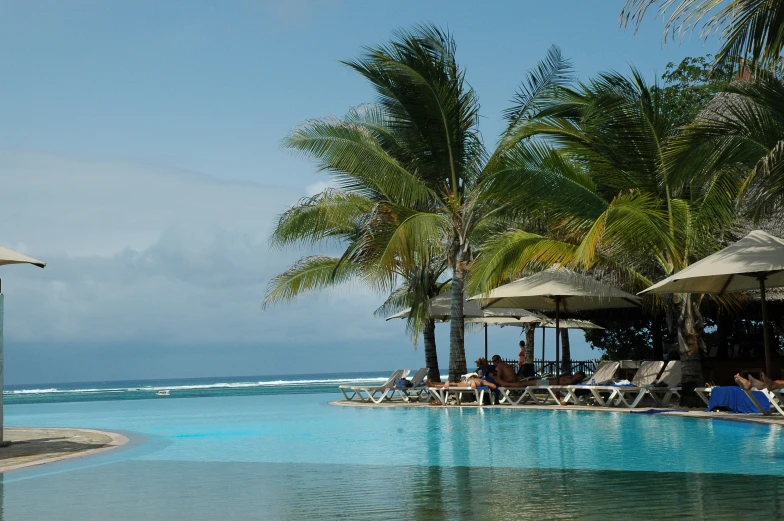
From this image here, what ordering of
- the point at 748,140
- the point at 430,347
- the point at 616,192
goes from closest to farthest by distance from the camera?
1. the point at 748,140
2. the point at 616,192
3. the point at 430,347

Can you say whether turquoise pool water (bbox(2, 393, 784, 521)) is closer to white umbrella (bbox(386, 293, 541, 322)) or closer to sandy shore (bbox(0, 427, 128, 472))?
sandy shore (bbox(0, 427, 128, 472))

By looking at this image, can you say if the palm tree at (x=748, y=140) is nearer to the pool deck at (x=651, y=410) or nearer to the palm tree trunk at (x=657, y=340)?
the pool deck at (x=651, y=410)

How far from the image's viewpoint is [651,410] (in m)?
13.9

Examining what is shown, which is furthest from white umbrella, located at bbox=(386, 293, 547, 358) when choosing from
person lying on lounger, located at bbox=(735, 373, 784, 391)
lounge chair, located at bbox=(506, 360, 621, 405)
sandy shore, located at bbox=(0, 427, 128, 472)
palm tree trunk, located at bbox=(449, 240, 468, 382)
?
sandy shore, located at bbox=(0, 427, 128, 472)

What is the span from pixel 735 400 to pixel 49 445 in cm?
918

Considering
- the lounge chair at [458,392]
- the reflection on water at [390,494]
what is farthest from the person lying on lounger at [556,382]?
the reflection on water at [390,494]

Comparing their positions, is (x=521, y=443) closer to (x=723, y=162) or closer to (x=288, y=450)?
(x=288, y=450)

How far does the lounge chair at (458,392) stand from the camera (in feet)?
55.0

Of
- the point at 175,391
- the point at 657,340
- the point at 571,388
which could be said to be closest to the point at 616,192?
the point at 571,388

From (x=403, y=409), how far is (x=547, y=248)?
418cm

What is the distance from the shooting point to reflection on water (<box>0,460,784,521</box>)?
219 inches

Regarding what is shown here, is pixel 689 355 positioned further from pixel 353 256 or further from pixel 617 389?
pixel 353 256

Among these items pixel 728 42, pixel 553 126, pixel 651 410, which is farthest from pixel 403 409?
pixel 728 42

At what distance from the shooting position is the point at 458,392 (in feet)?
56.9
